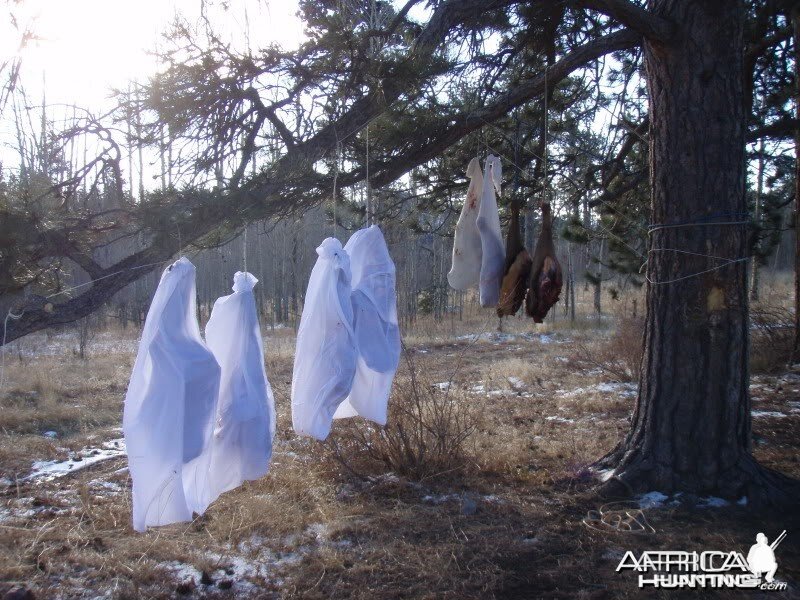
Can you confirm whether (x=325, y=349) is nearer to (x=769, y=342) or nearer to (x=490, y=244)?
(x=490, y=244)

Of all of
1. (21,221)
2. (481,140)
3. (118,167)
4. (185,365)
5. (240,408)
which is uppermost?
(481,140)

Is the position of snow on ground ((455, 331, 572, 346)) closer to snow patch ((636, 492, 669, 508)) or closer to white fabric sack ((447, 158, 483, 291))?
snow patch ((636, 492, 669, 508))

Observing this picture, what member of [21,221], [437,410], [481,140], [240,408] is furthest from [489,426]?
[21,221]

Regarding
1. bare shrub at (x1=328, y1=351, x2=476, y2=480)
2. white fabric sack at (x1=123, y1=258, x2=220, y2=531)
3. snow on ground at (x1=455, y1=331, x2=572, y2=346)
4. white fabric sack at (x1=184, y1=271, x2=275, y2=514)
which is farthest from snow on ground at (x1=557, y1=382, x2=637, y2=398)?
snow on ground at (x1=455, y1=331, x2=572, y2=346)

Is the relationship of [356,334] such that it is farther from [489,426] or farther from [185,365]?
[489,426]

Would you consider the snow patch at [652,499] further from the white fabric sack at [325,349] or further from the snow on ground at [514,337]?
the snow on ground at [514,337]

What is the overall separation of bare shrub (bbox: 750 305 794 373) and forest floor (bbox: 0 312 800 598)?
207 centimetres

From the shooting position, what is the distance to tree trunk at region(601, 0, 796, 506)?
3605 mm

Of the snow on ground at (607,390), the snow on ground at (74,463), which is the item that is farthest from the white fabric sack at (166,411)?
the snow on ground at (607,390)

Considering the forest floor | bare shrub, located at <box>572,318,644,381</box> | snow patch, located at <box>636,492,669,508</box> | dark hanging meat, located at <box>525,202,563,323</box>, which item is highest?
A: dark hanging meat, located at <box>525,202,563,323</box>

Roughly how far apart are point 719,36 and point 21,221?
3982 millimetres

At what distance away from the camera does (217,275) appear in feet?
103

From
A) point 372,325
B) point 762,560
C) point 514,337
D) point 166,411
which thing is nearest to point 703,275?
point 762,560

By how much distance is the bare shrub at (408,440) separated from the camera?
4.64 metres
